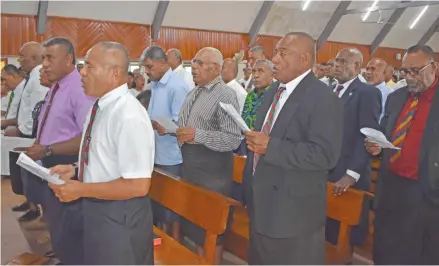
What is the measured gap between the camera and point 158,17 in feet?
37.9

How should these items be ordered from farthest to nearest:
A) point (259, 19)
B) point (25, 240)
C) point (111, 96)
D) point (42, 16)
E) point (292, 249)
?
point (259, 19)
point (42, 16)
point (25, 240)
point (292, 249)
point (111, 96)

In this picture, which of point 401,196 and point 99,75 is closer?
point 99,75

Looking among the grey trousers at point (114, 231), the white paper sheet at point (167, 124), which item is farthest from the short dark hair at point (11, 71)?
the grey trousers at point (114, 231)

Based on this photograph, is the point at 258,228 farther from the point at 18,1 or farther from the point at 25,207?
the point at 18,1

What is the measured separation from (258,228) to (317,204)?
0.92ft

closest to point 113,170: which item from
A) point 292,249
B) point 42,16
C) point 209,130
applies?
point 292,249

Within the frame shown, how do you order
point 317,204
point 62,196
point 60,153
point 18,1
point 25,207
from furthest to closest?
1. point 18,1
2. point 25,207
3. point 60,153
4. point 317,204
5. point 62,196

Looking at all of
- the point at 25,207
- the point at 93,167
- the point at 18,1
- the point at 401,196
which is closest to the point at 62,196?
the point at 93,167

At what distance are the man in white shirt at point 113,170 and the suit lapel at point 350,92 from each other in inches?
66.9

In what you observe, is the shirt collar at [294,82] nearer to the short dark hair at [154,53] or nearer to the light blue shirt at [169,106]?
the light blue shirt at [169,106]

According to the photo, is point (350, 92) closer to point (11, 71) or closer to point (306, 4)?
point (11, 71)

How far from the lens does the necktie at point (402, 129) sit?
2619 millimetres

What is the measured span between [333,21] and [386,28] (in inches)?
86.3

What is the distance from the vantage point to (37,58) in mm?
4523
